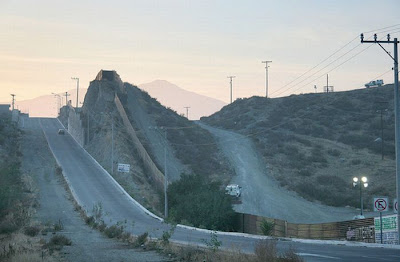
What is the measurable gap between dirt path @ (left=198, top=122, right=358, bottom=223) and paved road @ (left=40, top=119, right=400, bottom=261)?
14824 millimetres

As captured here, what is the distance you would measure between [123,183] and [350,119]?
201 ft

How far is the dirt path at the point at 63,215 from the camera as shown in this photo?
24156 millimetres

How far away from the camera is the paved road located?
22958 mm

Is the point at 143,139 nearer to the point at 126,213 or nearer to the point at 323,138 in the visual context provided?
the point at 323,138

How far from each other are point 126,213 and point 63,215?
5980 millimetres

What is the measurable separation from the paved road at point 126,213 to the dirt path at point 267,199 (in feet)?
48.6

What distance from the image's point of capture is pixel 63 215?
54656 millimetres

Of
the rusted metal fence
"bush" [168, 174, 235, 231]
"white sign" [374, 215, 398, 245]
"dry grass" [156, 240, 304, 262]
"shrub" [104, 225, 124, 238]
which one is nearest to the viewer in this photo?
"dry grass" [156, 240, 304, 262]

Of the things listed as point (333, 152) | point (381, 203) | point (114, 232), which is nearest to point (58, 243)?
point (114, 232)

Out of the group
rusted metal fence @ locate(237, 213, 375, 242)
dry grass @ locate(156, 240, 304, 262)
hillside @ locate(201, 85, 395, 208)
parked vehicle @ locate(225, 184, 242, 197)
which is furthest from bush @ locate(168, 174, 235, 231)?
dry grass @ locate(156, 240, 304, 262)

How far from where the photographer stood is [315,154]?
96.9m

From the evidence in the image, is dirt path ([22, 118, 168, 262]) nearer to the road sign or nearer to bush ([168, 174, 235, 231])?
bush ([168, 174, 235, 231])

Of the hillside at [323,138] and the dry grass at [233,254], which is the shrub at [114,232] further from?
the hillside at [323,138]

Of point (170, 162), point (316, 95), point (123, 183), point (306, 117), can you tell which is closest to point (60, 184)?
point (123, 183)
